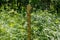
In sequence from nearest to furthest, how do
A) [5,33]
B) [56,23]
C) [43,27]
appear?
1. [5,33]
2. [43,27]
3. [56,23]

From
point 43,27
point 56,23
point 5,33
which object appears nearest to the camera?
point 5,33

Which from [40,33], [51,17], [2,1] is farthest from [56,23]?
[2,1]

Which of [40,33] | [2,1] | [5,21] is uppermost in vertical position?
[2,1]

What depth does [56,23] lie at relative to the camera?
18.2ft

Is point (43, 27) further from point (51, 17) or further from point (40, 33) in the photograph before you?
point (51, 17)

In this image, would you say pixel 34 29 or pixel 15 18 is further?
pixel 15 18

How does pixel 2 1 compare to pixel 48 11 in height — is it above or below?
above

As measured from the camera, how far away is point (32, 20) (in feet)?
17.8

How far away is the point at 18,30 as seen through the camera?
4.99m

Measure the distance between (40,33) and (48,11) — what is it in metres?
1.39

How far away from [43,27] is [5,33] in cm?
93

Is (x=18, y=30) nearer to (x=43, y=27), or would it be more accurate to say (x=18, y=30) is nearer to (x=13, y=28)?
(x=13, y=28)

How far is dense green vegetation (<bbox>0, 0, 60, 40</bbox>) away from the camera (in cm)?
489

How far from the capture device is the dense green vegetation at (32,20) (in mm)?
4895
